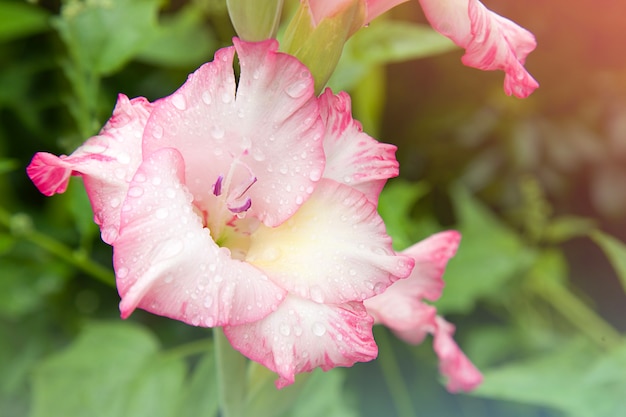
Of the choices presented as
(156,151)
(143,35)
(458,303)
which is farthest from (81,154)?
(458,303)

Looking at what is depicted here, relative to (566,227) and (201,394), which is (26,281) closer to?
(201,394)

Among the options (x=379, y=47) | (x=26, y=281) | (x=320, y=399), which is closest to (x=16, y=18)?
(x=26, y=281)

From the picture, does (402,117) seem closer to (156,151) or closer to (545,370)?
(545,370)

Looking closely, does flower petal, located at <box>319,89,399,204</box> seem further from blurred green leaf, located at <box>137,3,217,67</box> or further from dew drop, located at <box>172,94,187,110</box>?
blurred green leaf, located at <box>137,3,217,67</box>

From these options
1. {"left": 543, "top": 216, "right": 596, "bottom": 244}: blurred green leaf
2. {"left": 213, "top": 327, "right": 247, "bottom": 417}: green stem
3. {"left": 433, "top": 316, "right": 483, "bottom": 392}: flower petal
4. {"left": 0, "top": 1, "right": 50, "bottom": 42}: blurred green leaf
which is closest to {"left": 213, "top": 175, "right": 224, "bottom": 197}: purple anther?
{"left": 213, "top": 327, "right": 247, "bottom": 417}: green stem

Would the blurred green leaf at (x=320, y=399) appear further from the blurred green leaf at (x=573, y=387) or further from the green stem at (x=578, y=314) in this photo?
the green stem at (x=578, y=314)

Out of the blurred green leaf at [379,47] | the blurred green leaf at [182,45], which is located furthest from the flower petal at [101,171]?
the blurred green leaf at [182,45]

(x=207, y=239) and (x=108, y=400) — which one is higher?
(x=207, y=239)
